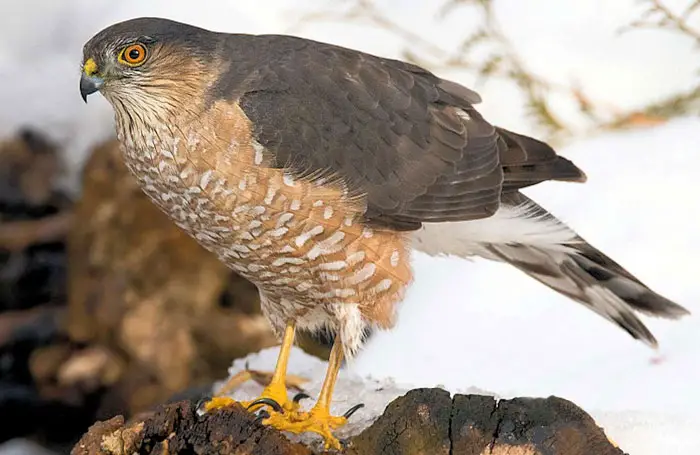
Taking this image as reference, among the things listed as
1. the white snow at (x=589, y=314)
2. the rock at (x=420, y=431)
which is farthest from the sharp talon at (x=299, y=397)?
the rock at (x=420, y=431)

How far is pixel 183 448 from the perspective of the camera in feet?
9.01

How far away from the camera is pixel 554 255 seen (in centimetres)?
445

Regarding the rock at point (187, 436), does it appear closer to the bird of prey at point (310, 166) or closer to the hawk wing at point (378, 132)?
the bird of prey at point (310, 166)

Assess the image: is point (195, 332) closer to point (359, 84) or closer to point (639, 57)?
point (359, 84)

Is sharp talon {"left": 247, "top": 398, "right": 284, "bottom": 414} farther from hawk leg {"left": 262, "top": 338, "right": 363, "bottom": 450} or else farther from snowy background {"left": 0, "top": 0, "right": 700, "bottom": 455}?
snowy background {"left": 0, "top": 0, "right": 700, "bottom": 455}

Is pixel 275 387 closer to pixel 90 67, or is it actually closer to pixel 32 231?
pixel 90 67

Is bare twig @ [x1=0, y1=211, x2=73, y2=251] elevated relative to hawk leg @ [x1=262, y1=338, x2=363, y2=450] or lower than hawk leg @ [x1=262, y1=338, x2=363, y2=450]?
elevated

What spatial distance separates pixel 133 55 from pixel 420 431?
1.70 m

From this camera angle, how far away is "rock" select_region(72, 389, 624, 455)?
266 centimetres

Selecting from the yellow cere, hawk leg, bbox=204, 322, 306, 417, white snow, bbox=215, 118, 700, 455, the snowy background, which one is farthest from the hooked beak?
the snowy background

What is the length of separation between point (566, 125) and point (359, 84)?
11.2 feet

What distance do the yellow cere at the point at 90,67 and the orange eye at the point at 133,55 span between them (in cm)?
9

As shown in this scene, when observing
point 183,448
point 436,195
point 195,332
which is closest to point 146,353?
point 195,332

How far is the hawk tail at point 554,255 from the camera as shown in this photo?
4.27m
